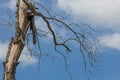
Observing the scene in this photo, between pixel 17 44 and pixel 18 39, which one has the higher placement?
pixel 18 39

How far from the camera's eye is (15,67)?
949 cm

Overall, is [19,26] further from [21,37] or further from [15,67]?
[15,67]

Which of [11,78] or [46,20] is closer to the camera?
[11,78]

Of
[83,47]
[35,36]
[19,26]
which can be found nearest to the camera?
[19,26]

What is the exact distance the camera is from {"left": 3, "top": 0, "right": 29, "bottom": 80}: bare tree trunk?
9.41m

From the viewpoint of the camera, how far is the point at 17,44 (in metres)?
9.70

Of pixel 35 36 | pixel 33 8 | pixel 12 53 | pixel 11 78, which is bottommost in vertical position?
pixel 11 78

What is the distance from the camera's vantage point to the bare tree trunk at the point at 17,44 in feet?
30.9

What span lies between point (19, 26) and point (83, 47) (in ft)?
7.84

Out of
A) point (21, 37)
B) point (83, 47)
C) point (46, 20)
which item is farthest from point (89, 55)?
point (21, 37)

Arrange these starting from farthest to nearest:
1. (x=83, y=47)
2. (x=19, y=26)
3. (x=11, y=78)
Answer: (x=83, y=47), (x=19, y=26), (x=11, y=78)

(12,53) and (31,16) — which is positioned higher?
(31,16)

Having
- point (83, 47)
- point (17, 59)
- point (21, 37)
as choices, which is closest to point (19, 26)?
point (21, 37)

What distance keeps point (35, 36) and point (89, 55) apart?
6.01ft
